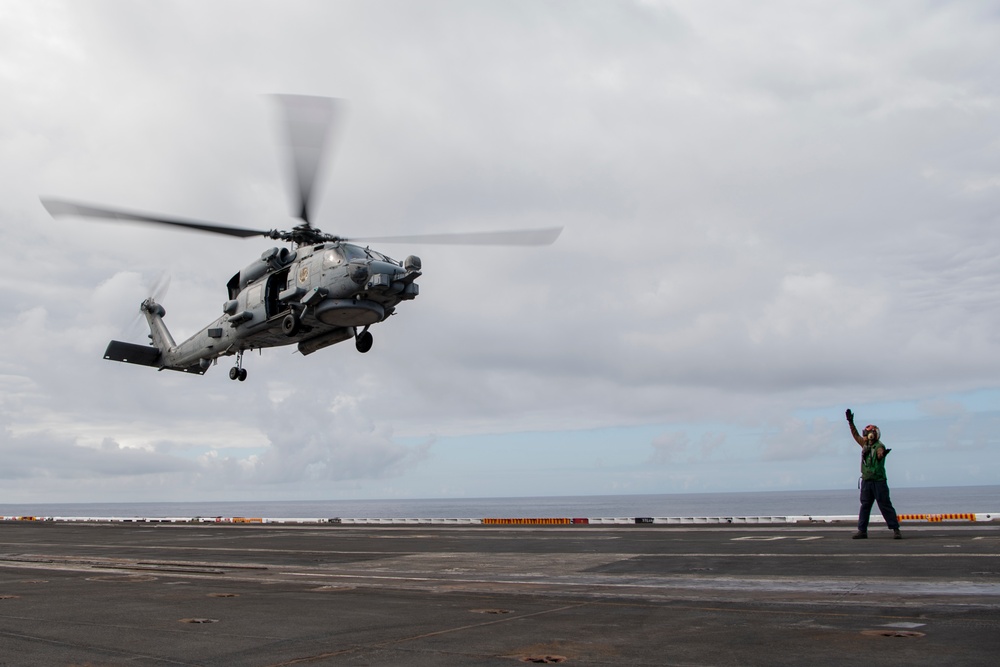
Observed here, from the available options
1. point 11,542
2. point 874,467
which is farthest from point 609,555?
point 11,542

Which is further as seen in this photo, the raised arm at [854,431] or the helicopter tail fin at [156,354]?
the helicopter tail fin at [156,354]

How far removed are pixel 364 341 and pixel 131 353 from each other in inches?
574

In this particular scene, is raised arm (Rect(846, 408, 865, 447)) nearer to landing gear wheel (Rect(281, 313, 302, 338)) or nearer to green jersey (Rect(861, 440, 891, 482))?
green jersey (Rect(861, 440, 891, 482))

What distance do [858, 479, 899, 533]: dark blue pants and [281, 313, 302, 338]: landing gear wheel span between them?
19.1 metres

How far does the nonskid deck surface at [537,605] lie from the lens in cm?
782

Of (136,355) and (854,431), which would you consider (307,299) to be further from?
(854,431)

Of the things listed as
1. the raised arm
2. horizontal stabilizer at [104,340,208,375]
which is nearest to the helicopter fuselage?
horizontal stabilizer at [104,340,208,375]

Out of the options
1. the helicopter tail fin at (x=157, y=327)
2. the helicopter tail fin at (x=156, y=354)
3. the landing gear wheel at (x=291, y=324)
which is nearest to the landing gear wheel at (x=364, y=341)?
the landing gear wheel at (x=291, y=324)

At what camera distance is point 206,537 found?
3111 centimetres

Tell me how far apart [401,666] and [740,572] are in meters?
8.40

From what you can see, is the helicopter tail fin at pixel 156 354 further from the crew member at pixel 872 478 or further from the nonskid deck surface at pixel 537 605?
the crew member at pixel 872 478

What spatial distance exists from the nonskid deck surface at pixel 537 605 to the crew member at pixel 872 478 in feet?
1.83

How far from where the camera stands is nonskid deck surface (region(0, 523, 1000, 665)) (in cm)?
782

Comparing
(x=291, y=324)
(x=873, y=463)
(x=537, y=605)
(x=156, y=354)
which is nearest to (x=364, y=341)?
(x=291, y=324)
